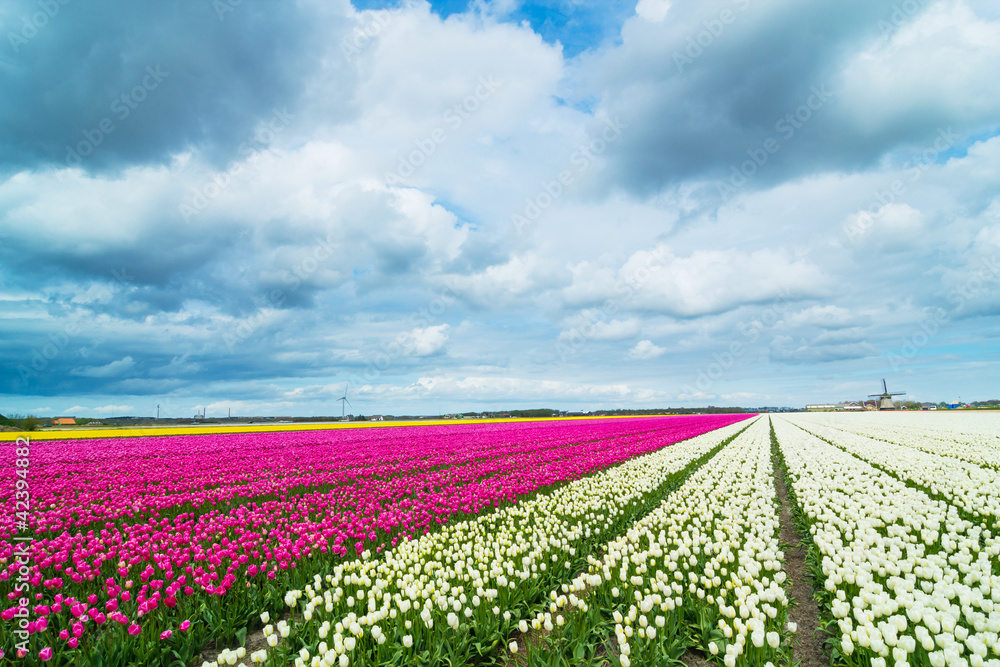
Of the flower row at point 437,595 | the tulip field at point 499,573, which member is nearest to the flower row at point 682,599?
the tulip field at point 499,573

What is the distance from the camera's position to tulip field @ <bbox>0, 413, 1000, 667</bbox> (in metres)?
4.53

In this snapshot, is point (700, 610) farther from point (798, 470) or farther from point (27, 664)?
point (798, 470)

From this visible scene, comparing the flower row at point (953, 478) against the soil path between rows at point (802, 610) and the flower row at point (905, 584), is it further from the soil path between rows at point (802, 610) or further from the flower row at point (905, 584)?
the soil path between rows at point (802, 610)

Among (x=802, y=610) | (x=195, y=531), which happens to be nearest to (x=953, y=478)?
(x=802, y=610)

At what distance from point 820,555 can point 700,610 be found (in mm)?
3576

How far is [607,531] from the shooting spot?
9.11 m

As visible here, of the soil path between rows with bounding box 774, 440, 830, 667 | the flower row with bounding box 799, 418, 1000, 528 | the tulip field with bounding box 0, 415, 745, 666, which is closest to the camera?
the soil path between rows with bounding box 774, 440, 830, 667

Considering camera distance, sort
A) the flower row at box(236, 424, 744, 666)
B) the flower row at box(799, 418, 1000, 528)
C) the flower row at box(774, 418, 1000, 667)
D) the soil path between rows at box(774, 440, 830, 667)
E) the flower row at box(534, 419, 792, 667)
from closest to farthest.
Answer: the flower row at box(774, 418, 1000, 667)
the flower row at box(534, 419, 792, 667)
the flower row at box(236, 424, 744, 666)
the soil path between rows at box(774, 440, 830, 667)
the flower row at box(799, 418, 1000, 528)

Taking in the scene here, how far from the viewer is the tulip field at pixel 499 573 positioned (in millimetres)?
4527

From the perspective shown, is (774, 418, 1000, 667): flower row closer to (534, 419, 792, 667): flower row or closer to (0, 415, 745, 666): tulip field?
(534, 419, 792, 667): flower row

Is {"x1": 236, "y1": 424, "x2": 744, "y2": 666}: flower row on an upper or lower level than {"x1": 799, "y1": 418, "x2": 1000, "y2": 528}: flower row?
upper

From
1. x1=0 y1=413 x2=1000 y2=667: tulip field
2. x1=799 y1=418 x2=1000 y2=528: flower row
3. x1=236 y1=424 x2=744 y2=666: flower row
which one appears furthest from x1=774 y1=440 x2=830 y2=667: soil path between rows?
x1=799 y1=418 x2=1000 y2=528: flower row

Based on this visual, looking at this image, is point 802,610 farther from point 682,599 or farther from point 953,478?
point 953,478

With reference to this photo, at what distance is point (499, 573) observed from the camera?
6.08 meters
